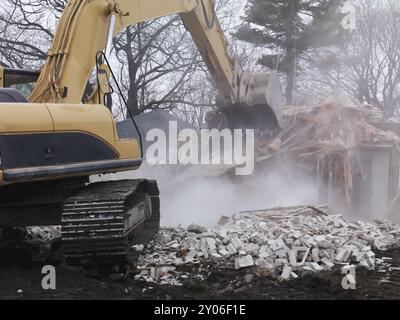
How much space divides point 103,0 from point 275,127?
440 cm

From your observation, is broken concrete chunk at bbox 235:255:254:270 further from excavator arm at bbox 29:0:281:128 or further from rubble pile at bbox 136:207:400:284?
excavator arm at bbox 29:0:281:128

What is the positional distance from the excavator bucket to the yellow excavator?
8.10 ft

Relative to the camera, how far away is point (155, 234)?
6078 mm

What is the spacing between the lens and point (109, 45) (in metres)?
5.48

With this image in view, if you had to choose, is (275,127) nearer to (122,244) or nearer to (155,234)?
(155,234)

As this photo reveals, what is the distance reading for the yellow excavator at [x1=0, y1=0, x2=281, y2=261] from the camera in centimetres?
421

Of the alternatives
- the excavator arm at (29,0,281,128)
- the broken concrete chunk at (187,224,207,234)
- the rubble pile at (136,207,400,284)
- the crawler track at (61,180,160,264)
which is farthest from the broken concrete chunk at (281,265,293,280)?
the excavator arm at (29,0,281,128)

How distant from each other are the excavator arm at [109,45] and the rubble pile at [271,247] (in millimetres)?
1669

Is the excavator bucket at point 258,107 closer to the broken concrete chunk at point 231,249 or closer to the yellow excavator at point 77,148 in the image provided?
the yellow excavator at point 77,148

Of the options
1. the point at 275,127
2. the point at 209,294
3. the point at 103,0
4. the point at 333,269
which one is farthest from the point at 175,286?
the point at 275,127

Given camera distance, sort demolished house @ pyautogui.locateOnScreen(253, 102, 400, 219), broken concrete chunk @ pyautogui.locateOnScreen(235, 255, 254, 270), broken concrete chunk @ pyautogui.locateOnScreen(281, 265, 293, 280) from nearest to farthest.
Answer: broken concrete chunk @ pyautogui.locateOnScreen(281, 265, 293, 280) → broken concrete chunk @ pyautogui.locateOnScreen(235, 255, 254, 270) → demolished house @ pyautogui.locateOnScreen(253, 102, 400, 219)

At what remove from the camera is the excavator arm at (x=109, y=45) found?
16.8 ft

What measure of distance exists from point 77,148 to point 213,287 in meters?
1.49

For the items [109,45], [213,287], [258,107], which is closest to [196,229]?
[213,287]
